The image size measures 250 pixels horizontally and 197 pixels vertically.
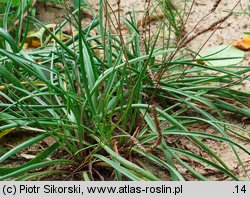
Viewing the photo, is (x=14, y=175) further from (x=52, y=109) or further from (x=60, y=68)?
(x=60, y=68)

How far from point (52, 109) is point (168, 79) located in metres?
0.50

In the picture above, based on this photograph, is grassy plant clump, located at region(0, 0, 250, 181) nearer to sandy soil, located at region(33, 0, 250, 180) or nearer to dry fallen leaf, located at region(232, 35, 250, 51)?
sandy soil, located at region(33, 0, 250, 180)

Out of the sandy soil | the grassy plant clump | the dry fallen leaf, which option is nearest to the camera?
the grassy plant clump

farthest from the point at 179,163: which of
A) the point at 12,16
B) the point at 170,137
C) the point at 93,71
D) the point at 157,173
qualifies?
the point at 12,16

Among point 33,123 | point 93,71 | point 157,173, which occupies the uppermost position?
point 93,71

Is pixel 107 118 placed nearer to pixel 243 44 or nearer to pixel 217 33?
pixel 243 44

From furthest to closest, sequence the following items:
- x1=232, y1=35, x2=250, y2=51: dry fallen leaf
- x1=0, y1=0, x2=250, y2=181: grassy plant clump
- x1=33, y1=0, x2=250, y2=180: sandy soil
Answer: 1. x1=232, y1=35, x2=250, y2=51: dry fallen leaf
2. x1=33, y1=0, x2=250, y2=180: sandy soil
3. x1=0, y1=0, x2=250, y2=181: grassy plant clump

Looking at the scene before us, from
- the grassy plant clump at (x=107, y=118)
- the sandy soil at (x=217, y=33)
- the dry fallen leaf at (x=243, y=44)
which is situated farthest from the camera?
the dry fallen leaf at (x=243, y=44)

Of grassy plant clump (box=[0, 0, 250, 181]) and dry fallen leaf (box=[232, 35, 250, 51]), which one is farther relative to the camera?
dry fallen leaf (box=[232, 35, 250, 51])

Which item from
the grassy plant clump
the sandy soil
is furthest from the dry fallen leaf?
the grassy plant clump

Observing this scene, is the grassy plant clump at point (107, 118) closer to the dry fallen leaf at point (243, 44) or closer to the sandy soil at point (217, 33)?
the sandy soil at point (217, 33)

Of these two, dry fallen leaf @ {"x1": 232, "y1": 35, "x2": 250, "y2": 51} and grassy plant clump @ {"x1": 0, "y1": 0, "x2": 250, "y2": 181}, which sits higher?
dry fallen leaf @ {"x1": 232, "y1": 35, "x2": 250, "y2": 51}

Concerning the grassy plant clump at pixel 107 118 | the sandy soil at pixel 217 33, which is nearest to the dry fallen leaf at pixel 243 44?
the sandy soil at pixel 217 33

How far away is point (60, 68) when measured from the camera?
79.4 inches
